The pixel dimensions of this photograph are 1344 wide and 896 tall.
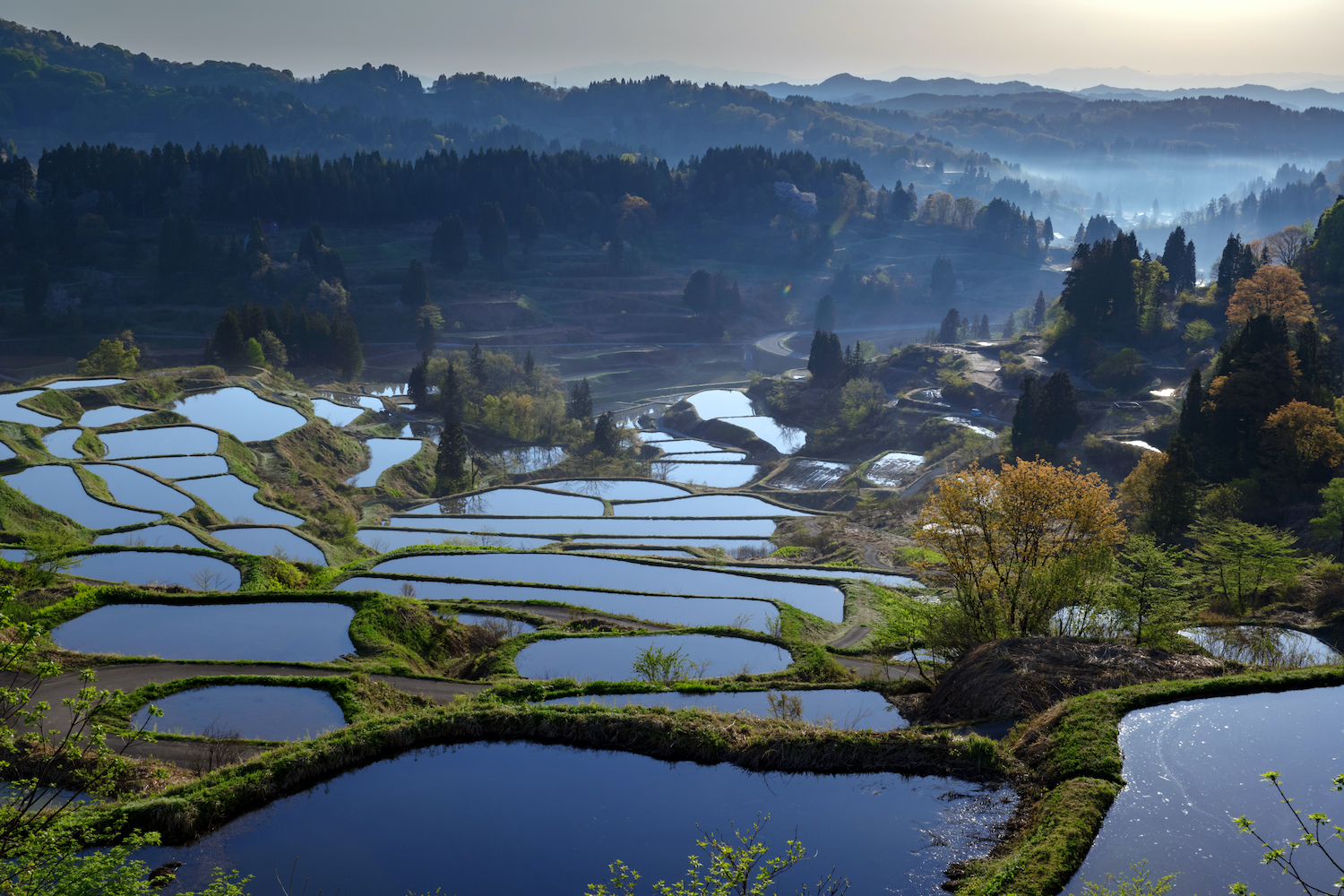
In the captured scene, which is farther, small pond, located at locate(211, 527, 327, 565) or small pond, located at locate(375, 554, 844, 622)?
small pond, located at locate(211, 527, 327, 565)

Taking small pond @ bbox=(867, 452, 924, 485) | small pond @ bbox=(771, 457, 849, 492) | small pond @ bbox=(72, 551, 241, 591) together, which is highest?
small pond @ bbox=(72, 551, 241, 591)

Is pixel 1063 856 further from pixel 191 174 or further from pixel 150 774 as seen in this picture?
pixel 191 174

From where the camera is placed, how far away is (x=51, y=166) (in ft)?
469

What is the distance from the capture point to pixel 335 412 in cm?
8250

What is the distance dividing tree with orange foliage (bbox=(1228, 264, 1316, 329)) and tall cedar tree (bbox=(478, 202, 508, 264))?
120804mm

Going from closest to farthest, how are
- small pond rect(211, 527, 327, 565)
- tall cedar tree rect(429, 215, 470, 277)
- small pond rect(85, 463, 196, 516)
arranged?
small pond rect(211, 527, 327, 565) < small pond rect(85, 463, 196, 516) < tall cedar tree rect(429, 215, 470, 277)

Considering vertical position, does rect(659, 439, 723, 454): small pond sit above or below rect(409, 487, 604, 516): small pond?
below

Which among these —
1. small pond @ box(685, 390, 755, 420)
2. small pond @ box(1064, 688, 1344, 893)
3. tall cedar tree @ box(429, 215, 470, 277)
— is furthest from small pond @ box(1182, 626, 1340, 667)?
tall cedar tree @ box(429, 215, 470, 277)

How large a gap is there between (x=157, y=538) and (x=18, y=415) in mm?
27324

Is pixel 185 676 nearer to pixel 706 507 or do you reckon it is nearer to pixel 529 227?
pixel 706 507

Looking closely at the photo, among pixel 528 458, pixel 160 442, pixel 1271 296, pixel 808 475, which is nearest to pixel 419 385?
pixel 528 458

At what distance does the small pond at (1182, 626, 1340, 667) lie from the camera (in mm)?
28359

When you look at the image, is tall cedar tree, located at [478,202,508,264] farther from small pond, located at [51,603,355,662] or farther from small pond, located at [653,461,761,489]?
small pond, located at [51,603,355,662]

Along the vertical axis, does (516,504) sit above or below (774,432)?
above
